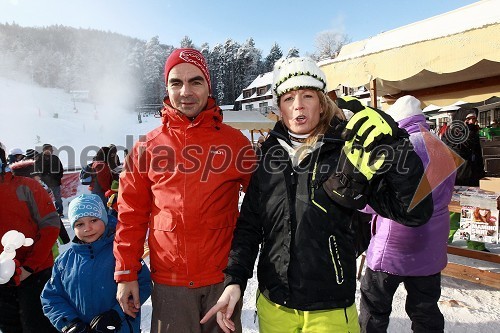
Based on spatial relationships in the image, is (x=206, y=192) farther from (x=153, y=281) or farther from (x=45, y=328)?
(x=45, y=328)

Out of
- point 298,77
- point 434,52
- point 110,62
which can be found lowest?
point 298,77

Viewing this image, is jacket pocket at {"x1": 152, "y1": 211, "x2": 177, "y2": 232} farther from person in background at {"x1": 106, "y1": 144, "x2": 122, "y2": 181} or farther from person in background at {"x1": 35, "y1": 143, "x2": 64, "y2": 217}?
person in background at {"x1": 35, "y1": 143, "x2": 64, "y2": 217}

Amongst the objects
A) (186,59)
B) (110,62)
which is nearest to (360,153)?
(186,59)

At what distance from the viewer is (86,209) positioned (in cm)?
219

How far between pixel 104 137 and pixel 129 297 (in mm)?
37515

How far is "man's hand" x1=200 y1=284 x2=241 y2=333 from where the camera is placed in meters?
1.41

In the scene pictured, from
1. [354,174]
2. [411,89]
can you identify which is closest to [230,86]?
[411,89]

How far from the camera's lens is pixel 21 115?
3797 centimetres

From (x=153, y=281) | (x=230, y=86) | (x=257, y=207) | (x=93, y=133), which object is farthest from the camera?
(x=230, y=86)

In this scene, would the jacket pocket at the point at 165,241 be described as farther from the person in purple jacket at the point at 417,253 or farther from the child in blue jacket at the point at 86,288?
the person in purple jacket at the point at 417,253

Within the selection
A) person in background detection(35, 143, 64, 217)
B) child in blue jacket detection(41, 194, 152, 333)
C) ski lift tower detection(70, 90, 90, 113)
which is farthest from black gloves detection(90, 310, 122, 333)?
ski lift tower detection(70, 90, 90, 113)

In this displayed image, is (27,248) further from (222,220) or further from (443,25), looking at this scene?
(443,25)

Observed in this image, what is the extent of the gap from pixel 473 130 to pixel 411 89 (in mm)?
1368

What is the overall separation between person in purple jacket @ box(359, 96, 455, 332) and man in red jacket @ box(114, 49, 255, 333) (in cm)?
122
